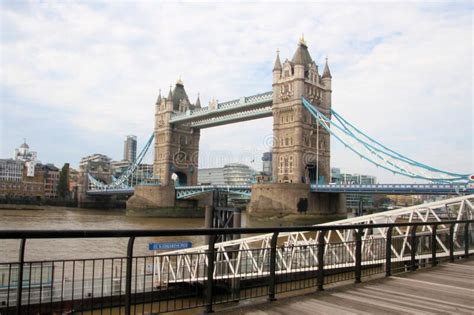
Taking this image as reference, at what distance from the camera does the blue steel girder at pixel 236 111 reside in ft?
184

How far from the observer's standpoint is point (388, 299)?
5246mm

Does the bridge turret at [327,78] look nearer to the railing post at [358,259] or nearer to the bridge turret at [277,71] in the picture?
the bridge turret at [277,71]

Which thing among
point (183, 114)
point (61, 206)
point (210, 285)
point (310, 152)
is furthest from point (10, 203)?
point (210, 285)

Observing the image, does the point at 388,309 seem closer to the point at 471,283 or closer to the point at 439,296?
the point at 439,296

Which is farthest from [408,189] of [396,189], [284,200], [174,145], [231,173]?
[231,173]

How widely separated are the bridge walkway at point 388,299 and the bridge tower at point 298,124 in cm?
4276

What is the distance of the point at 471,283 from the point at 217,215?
21738 mm

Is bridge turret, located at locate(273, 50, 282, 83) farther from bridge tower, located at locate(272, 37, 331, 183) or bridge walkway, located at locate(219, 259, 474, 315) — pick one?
bridge walkway, located at locate(219, 259, 474, 315)

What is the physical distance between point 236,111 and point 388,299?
180ft

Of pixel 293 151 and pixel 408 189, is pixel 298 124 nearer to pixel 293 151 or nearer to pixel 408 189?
pixel 293 151

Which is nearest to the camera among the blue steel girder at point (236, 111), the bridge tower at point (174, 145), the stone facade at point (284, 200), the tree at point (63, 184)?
the stone facade at point (284, 200)

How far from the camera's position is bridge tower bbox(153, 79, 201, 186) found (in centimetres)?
7169

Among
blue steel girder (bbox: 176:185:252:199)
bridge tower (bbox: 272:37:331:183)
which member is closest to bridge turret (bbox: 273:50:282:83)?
bridge tower (bbox: 272:37:331:183)

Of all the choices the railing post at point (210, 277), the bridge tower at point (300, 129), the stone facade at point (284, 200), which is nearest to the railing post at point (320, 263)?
the railing post at point (210, 277)
